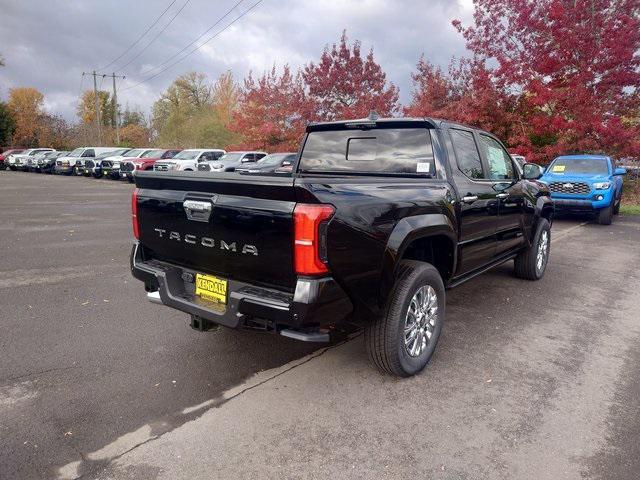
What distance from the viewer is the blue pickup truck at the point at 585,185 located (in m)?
11.4

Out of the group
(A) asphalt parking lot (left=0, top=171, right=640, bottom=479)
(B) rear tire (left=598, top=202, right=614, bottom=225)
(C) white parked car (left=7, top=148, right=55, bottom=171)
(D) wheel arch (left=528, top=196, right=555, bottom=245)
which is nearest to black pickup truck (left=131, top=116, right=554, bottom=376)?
(A) asphalt parking lot (left=0, top=171, right=640, bottom=479)

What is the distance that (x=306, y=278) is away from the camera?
264 cm

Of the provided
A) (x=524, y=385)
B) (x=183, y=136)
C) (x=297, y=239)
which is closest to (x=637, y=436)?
(x=524, y=385)

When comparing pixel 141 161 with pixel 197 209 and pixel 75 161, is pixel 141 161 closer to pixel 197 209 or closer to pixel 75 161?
pixel 75 161

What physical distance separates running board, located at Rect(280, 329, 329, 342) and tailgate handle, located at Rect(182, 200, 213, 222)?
2.94 ft

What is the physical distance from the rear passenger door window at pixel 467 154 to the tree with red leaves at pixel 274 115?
2206 cm

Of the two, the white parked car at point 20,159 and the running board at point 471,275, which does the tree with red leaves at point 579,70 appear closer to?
the running board at point 471,275

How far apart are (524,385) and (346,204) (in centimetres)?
192

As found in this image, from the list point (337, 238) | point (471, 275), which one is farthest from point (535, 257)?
point (337, 238)

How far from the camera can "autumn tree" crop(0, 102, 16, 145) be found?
4822 cm

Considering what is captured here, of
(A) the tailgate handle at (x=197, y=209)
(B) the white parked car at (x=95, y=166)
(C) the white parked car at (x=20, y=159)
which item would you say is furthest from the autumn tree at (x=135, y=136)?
(A) the tailgate handle at (x=197, y=209)

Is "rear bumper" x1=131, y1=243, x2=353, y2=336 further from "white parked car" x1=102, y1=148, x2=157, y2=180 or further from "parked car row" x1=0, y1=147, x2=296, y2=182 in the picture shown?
"white parked car" x1=102, y1=148, x2=157, y2=180

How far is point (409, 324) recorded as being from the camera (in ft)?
11.2

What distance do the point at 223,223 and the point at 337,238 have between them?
0.74 m
